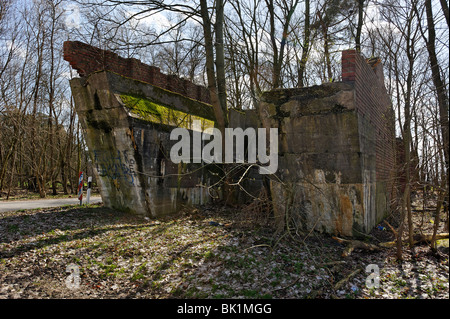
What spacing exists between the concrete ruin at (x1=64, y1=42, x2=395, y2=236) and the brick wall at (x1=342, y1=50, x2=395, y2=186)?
0.02 meters

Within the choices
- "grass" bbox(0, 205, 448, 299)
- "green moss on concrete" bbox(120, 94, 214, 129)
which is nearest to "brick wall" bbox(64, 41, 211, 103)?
"green moss on concrete" bbox(120, 94, 214, 129)

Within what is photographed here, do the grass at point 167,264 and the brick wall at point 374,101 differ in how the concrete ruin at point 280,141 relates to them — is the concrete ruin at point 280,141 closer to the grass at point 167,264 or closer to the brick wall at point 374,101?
the brick wall at point 374,101

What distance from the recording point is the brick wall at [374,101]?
6.57m

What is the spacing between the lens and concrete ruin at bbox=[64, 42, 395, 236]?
21.6ft

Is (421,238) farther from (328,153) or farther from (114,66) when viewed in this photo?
(114,66)

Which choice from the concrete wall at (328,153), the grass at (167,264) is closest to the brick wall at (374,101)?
the concrete wall at (328,153)

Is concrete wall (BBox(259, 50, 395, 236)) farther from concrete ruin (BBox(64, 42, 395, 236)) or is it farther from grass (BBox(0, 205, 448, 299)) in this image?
grass (BBox(0, 205, 448, 299))

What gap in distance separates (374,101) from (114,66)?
710 cm

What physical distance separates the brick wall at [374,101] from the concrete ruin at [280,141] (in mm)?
23

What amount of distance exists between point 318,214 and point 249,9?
30.9 feet

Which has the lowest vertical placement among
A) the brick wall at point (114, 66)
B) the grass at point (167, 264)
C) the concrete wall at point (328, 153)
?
the grass at point (167, 264)
